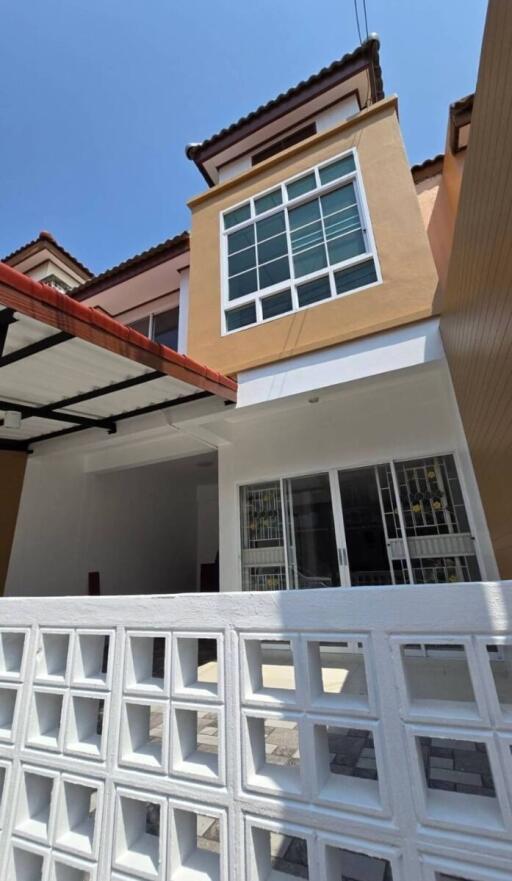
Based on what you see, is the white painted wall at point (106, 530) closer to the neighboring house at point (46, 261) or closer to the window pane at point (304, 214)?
the neighboring house at point (46, 261)

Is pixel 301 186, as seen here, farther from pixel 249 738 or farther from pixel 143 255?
pixel 249 738

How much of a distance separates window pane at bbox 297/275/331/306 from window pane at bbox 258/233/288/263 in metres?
0.70

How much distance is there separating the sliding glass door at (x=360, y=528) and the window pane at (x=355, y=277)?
91.4 inches

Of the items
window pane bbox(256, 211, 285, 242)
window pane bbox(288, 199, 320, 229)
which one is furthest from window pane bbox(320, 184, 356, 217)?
window pane bbox(256, 211, 285, 242)

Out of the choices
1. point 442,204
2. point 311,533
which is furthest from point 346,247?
point 311,533

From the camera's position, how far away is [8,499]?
5.86 metres

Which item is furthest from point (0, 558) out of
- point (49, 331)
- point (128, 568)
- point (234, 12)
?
point (234, 12)

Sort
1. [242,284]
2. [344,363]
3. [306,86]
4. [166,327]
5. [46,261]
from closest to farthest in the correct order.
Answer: [344,363], [242,284], [306,86], [166,327], [46,261]

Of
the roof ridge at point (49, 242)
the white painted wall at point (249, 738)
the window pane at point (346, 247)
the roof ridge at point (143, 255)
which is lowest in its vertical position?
the white painted wall at point (249, 738)

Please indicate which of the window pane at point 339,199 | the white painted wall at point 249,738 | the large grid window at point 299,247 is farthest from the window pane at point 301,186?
the white painted wall at point 249,738

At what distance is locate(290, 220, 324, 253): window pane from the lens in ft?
16.0

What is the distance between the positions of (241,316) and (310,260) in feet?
3.85

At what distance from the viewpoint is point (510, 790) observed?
933 mm

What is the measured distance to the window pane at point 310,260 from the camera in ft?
15.8
